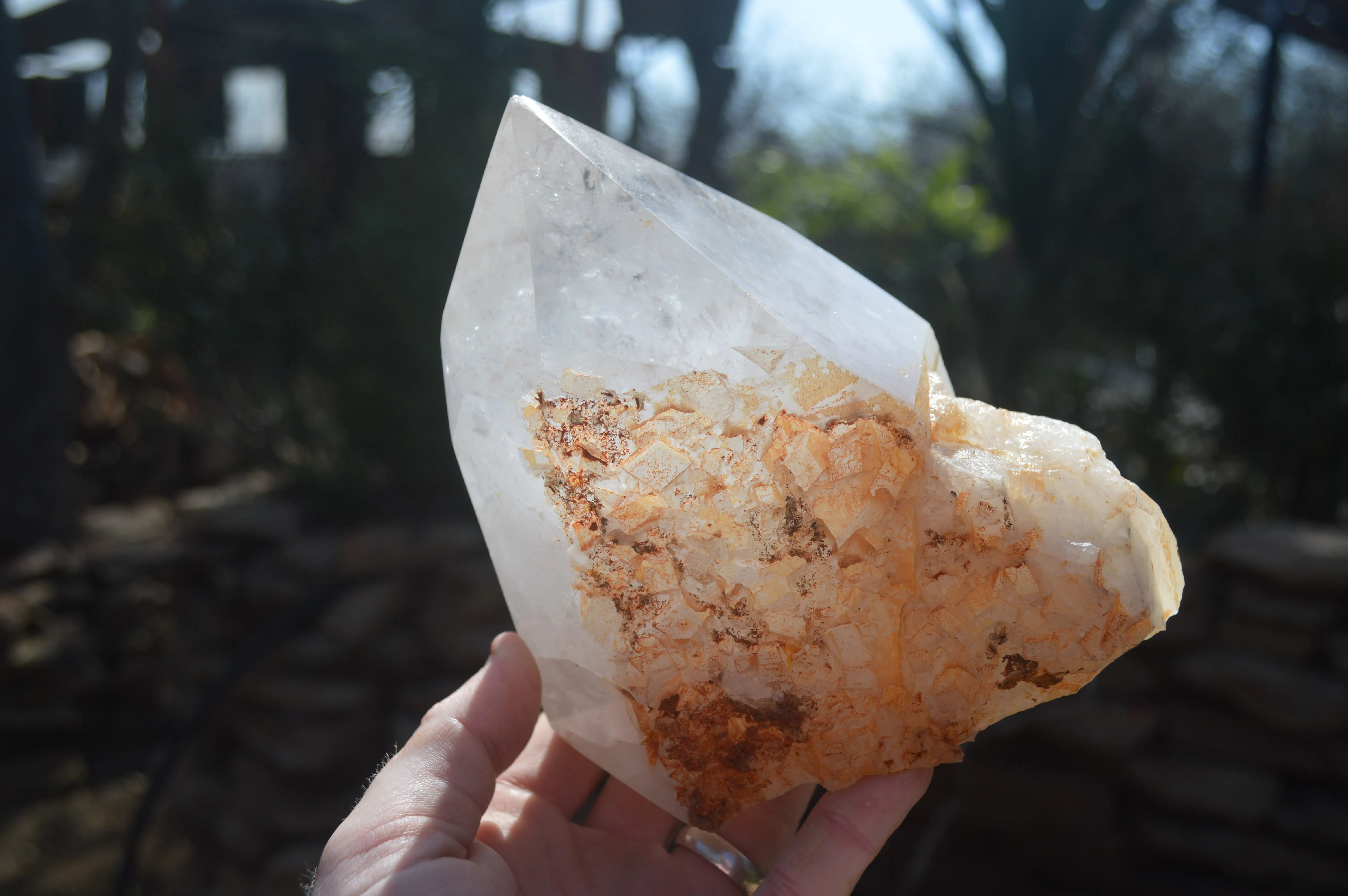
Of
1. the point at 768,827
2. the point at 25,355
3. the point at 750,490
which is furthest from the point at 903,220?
the point at 750,490

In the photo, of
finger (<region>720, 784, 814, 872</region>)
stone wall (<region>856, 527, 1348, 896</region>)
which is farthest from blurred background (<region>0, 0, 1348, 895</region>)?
finger (<region>720, 784, 814, 872</region>)

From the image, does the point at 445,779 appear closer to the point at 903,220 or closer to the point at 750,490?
the point at 750,490

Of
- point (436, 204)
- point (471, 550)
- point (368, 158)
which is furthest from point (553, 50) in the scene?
point (471, 550)

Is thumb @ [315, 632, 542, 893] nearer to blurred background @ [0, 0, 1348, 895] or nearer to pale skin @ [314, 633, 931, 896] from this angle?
pale skin @ [314, 633, 931, 896]

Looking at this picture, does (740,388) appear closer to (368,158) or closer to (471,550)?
(471,550)

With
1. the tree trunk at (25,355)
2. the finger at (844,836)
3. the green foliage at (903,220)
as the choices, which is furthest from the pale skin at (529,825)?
the tree trunk at (25,355)

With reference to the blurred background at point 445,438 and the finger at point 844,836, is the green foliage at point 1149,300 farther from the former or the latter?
the finger at point 844,836
